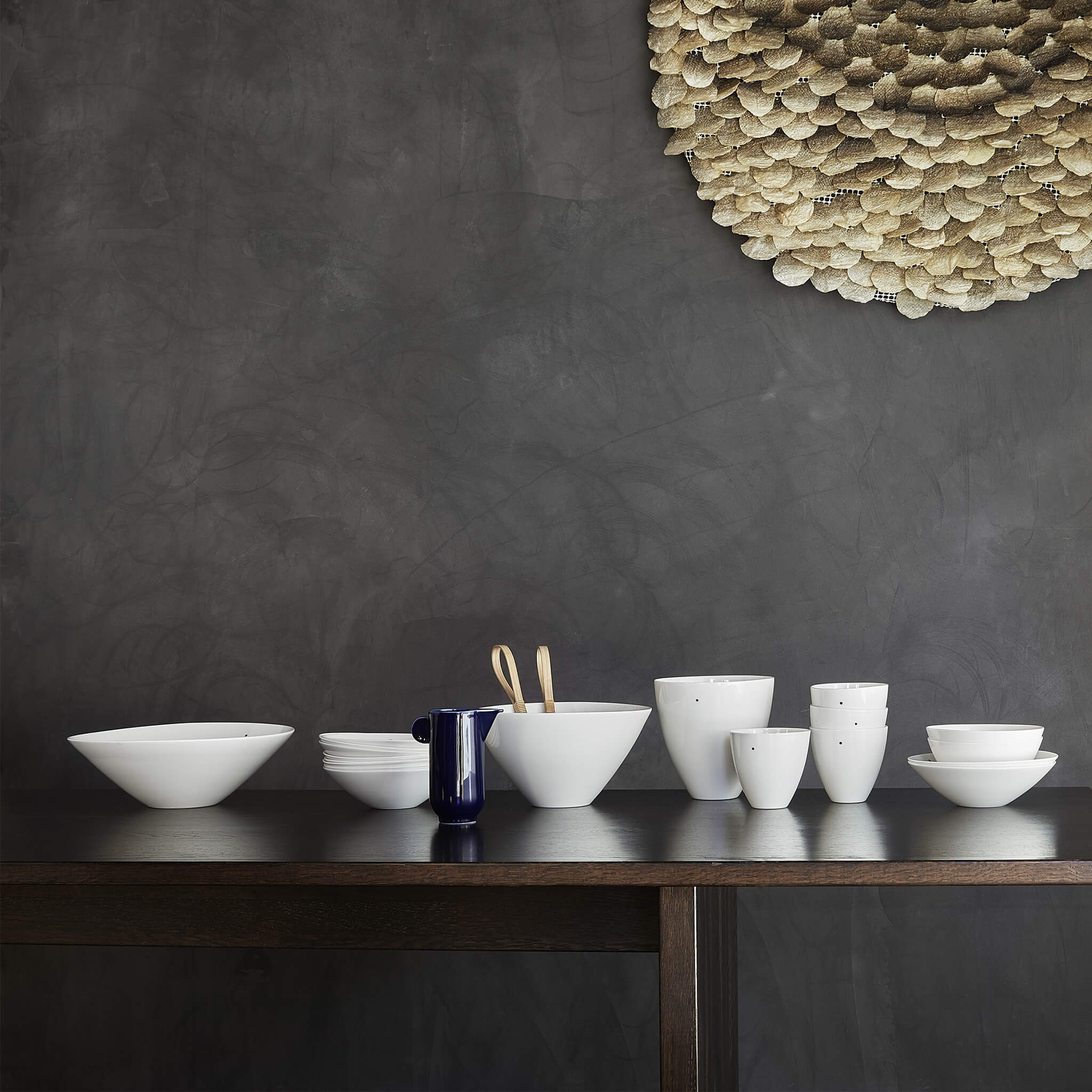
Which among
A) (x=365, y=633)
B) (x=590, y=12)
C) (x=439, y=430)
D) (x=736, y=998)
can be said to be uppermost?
(x=590, y=12)

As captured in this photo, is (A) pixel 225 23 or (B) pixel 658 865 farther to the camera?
(A) pixel 225 23

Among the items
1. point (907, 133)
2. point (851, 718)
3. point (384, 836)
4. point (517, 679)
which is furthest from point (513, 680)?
point (907, 133)

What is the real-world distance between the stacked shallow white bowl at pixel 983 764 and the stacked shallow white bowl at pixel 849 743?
59 millimetres

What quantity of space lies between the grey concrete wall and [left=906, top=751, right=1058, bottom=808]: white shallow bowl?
0.29 meters

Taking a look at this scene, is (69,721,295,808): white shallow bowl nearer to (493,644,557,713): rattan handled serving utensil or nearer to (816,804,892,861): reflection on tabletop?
(493,644,557,713): rattan handled serving utensil

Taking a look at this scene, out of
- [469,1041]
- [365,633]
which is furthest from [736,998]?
[365,633]

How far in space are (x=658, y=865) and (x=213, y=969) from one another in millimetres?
1023

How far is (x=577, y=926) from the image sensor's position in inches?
43.8

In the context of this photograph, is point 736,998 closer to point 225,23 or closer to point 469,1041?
point 469,1041

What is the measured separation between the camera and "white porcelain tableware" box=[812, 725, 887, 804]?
53.8 inches

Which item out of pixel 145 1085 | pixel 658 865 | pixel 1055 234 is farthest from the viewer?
pixel 145 1085

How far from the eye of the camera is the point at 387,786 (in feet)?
4.59

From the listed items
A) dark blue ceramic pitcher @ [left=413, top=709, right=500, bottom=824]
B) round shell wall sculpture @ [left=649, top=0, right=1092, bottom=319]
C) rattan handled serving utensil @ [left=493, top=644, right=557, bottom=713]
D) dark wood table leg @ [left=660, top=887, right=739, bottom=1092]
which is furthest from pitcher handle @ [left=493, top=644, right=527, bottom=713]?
round shell wall sculpture @ [left=649, top=0, right=1092, bottom=319]

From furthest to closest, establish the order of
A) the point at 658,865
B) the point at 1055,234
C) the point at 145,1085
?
the point at 145,1085, the point at 1055,234, the point at 658,865
